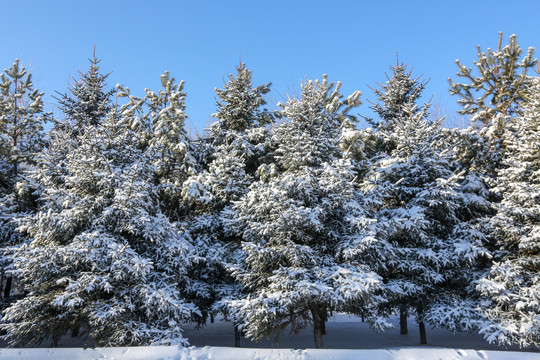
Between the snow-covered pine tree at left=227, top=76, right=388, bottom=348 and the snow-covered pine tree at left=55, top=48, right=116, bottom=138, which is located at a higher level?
the snow-covered pine tree at left=55, top=48, right=116, bottom=138

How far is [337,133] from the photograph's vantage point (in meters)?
15.6

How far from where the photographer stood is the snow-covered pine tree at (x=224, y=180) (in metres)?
13.1

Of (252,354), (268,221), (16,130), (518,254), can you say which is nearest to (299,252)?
(268,221)

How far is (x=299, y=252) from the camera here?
10727 millimetres

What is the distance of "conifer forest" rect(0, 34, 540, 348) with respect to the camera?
10.1m

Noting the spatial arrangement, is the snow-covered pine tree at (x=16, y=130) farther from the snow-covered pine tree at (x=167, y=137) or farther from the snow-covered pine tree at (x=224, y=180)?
the snow-covered pine tree at (x=224, y=180)

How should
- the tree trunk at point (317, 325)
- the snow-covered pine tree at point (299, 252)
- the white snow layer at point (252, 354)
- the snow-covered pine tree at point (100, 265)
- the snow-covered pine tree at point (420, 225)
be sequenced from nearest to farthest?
the white snow layer at point (252, 354)
the snow-covered pine tree at point (100, 265)
the snow-covered pine tree at point (299, 252)
the tree trunk at point (317, 325)
the snow-covered pine tree at point (420, 225)

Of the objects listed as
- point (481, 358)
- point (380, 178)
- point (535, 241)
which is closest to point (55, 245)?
point (481, 358)

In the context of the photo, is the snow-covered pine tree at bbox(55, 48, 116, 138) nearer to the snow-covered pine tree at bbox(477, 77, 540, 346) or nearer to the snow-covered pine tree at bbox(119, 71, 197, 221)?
the snow-covered pine tree at bbox(119, 71, 197, 221)

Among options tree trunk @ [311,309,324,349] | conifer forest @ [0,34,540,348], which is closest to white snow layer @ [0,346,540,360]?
conifer forest @ [0,34,540,348]

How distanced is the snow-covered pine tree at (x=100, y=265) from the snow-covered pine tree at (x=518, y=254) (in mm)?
9963

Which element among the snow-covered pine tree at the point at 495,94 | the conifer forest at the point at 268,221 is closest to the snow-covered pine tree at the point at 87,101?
the conifer forest at the point at 268,221

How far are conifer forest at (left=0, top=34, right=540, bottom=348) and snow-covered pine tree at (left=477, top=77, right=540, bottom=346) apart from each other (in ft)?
0.21

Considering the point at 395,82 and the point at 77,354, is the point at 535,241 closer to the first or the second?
the point at 395,82
